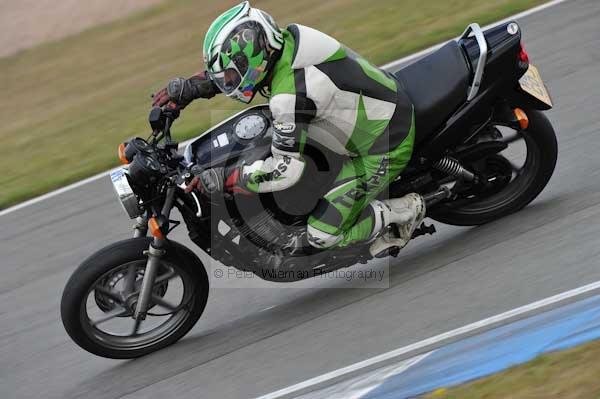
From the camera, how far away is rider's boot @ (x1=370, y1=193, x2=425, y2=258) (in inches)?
213

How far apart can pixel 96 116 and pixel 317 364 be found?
20.8ft

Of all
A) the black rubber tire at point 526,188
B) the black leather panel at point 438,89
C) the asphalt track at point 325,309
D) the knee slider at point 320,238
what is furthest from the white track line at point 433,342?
the black leather panel at point 438,89

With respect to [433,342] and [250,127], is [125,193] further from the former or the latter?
[433,342]

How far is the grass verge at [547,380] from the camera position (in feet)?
12.5

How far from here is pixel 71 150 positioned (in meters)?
9.58

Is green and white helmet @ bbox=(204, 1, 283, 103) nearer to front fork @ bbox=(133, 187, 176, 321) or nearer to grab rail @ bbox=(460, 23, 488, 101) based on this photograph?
front fork @ bbox=(133, 187, 176, 321)

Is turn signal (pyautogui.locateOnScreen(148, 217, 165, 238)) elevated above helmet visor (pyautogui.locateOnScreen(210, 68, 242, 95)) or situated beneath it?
situated beneath

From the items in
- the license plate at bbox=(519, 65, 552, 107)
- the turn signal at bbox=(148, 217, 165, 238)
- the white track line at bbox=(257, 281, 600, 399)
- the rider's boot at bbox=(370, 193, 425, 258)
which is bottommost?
the white track line at bbox=(257, 281, 600, 399)

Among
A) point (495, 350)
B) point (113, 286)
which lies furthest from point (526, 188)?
point (113, 286)

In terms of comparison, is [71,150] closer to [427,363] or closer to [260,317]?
[260,317]

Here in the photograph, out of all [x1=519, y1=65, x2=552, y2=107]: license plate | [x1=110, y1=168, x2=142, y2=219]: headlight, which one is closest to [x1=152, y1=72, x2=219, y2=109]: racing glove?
[x1=110, y1=168, x2=142, y2=219]: headlight

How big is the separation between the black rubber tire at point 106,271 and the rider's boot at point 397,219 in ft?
3.63

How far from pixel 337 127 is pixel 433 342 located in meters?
1.32

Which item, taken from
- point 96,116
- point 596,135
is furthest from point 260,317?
point 96,116
